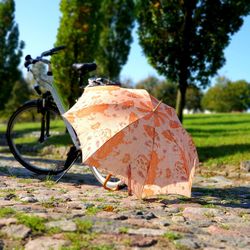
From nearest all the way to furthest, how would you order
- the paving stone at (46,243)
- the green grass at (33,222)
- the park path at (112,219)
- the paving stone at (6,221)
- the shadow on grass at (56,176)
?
1. the paving stone at (46,243)
2. the park path at (112,219)
3. the green grass at (33,222)
4. the paving stone at (6,221)
5. the shadow on grass at (56,176)

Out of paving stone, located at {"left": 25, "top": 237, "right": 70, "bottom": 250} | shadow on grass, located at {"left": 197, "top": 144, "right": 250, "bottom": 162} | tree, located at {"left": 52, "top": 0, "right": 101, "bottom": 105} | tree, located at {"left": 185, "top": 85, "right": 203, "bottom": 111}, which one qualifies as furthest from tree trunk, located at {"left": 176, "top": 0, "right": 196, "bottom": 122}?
tree, located at {"left": 185, "top": 85, "right": 203, "bottom": 111}

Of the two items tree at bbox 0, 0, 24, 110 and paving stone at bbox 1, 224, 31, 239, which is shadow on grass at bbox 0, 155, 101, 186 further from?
tree at bbox 0, 0, 24, 110

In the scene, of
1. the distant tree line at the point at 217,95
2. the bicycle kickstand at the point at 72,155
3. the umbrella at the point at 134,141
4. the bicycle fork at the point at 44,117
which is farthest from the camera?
the distant tree line at the point at 217,95

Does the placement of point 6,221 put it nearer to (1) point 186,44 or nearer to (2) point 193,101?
(1) point 186,44

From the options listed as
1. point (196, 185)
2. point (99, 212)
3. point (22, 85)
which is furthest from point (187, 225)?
point (22, 85)

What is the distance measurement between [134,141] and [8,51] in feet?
102

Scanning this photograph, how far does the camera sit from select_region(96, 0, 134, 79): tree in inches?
1420

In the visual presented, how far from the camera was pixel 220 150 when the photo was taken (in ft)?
40.4

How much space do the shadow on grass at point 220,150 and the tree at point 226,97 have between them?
7698 centimetres

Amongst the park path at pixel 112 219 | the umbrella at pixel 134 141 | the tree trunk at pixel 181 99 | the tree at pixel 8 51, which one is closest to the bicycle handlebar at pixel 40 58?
the umbrella at pixel 134 141

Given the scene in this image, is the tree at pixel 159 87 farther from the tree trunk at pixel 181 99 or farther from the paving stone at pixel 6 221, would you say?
the paving stone at pixel 6 221

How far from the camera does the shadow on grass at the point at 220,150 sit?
11.7 m

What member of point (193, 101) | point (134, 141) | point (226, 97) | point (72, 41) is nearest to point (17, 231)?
point (134, 141)

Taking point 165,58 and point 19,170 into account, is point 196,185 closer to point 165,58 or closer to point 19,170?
point 19,170
